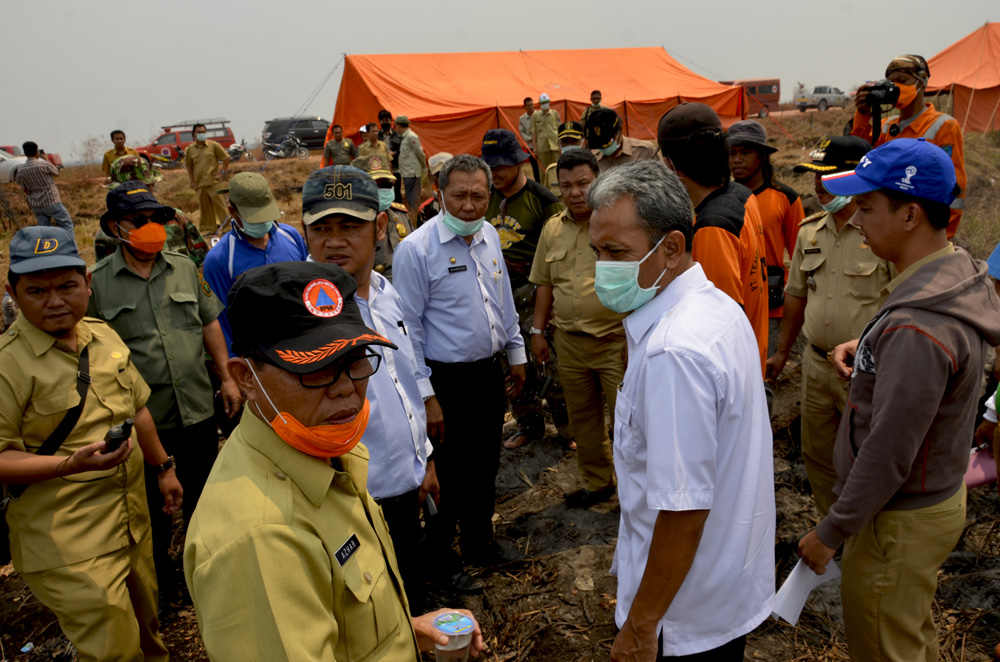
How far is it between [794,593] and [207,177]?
43.6 feet

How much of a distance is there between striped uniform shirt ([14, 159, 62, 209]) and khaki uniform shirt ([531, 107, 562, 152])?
996cm

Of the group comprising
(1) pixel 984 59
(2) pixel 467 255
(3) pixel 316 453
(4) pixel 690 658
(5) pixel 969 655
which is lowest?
(5) pixel 969 655

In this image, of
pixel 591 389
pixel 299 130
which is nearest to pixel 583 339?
pixel 591 389

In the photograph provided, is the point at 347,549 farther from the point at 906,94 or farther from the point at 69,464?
the point at 906,94

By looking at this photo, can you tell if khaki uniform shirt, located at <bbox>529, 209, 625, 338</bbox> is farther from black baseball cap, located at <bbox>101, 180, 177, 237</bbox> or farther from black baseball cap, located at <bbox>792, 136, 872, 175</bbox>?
black baseball cap, located at <bbox>101, 180, 177, 237</bbox>

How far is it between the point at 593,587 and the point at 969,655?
1715 mm

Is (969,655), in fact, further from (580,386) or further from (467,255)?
(467,255)

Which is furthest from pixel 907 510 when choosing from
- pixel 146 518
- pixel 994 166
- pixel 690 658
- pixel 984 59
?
pixel 984 59

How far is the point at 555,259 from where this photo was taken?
13.3 ft

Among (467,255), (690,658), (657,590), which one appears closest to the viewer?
(657,590)

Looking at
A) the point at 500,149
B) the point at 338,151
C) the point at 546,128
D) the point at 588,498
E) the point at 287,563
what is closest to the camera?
the point at 287,563

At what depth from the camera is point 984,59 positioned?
18.2 meters

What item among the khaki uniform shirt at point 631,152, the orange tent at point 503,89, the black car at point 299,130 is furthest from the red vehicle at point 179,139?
the khaki uniform shirt at point 631,152

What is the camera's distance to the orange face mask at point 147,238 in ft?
10.9
